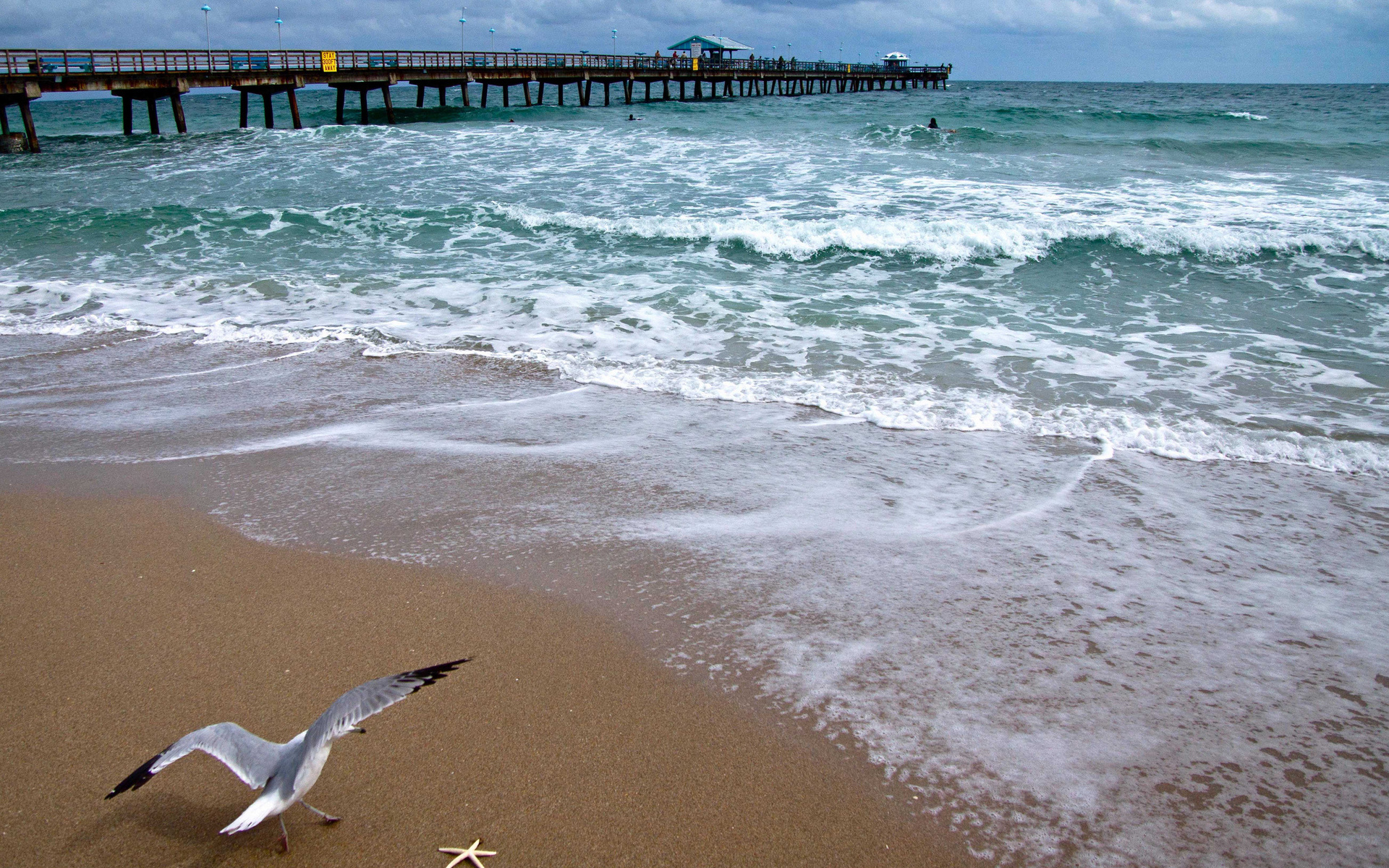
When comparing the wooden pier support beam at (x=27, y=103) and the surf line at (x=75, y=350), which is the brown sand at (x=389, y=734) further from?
the wooden pier support beam at (x=27, y=103)

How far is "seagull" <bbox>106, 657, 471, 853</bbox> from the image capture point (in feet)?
6.74

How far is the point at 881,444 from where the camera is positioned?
17.5 feet

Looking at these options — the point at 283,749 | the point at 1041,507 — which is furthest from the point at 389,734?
the point at 1041,507

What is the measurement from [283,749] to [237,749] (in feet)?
0.37

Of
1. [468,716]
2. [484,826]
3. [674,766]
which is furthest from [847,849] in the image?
[468,716]

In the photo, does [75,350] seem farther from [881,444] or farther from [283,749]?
[881,444]

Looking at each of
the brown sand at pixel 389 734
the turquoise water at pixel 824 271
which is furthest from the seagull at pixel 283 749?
the turquoise water at pixel 824 271

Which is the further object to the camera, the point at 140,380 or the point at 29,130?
the point at 29,130

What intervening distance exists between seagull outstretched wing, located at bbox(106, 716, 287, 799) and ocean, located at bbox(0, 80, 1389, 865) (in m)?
1.49

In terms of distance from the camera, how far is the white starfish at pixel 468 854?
2.34 metres

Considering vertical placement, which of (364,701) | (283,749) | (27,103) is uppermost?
(27,103)

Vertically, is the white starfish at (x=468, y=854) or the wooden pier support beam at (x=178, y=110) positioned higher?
the wooden pier support beam at (x=178, y=110)

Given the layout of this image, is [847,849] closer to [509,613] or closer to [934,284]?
[509,613]

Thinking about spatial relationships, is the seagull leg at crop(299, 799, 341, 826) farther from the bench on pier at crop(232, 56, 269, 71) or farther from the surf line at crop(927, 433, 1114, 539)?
the bench on pier at crop(232, 56, 269, 71)
